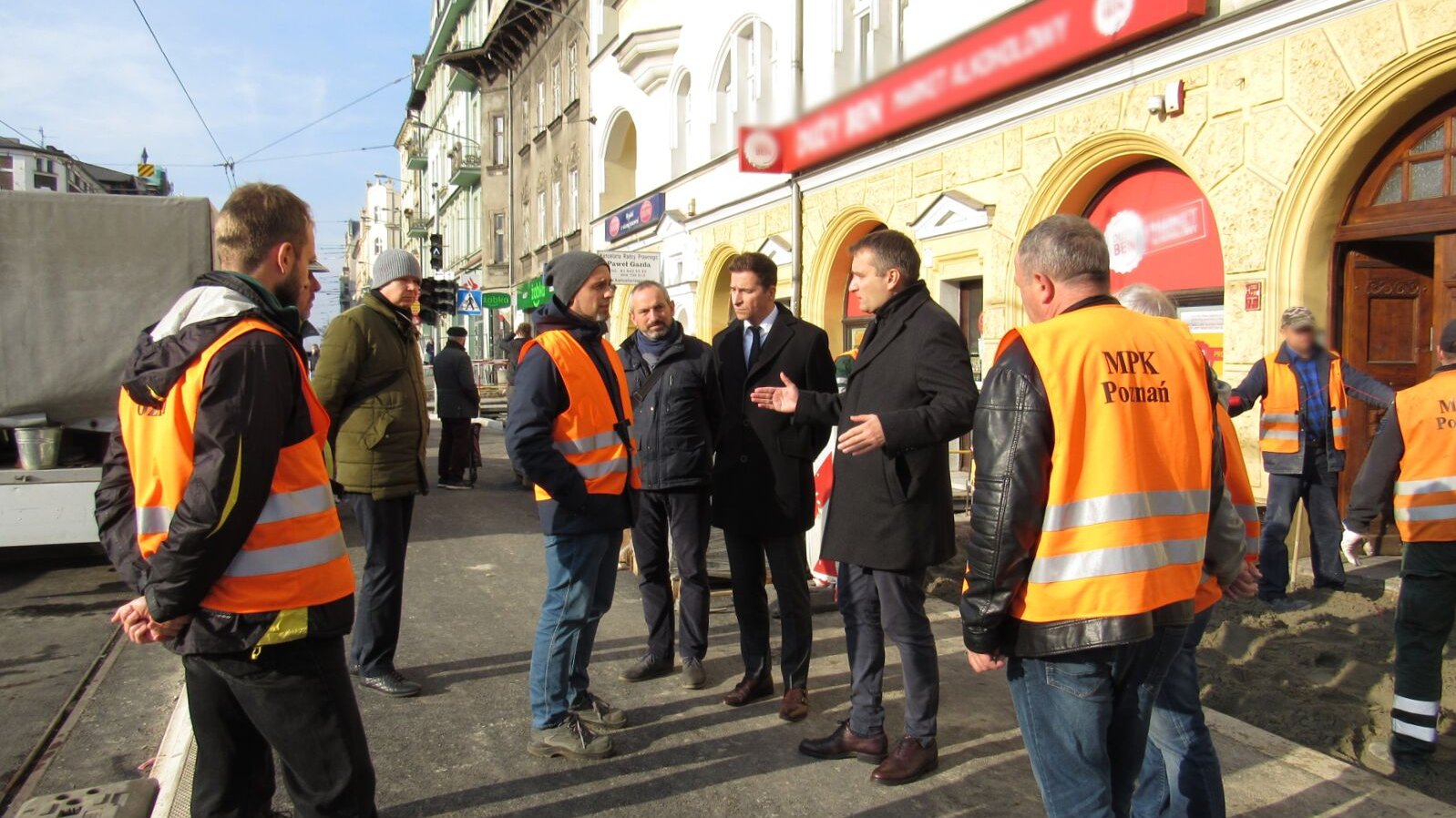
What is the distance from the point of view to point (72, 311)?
23.1 feet

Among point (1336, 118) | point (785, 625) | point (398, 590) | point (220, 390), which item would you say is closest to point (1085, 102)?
point (1336, 118)

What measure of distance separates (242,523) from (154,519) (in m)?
0.25

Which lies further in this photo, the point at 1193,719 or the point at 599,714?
the point at 599,714

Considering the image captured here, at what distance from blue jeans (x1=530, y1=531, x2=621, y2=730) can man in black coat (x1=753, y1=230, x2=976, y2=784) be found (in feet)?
2.97

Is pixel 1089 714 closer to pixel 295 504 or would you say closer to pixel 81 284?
pixel 295 504

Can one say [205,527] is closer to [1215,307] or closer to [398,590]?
[398,590]

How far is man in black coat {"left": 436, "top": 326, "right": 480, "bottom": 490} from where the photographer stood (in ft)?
36.3

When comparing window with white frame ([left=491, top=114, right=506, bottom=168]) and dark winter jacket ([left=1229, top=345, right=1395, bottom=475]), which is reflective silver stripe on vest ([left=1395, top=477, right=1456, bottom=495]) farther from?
window with white frame ([left=491, top=114, right=506, bottom=168])

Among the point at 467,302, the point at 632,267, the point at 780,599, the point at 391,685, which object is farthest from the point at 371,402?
the point at 467,302

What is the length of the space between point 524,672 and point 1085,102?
7.53 meters

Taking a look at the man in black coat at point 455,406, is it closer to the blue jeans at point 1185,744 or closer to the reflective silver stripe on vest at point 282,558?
the reflective silver stripe on vest at point 282,558

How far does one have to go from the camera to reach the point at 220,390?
2131mm

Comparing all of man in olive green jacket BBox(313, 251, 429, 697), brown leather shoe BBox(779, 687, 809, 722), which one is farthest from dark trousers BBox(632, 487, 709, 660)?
man in olive green jacket BBox(313, 251, 429, 697)

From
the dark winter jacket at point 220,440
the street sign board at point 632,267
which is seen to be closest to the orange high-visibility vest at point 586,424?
the dark winter jacket at point 220,440
